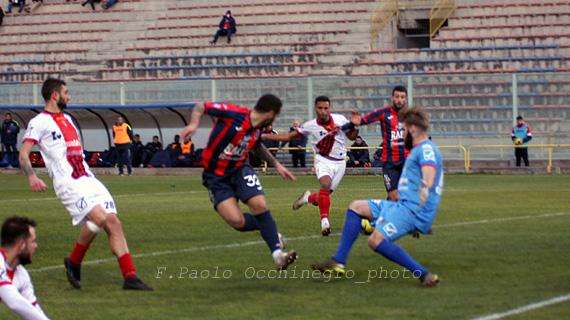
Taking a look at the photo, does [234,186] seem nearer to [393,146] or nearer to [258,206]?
[258,206]

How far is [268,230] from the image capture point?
1297 cm

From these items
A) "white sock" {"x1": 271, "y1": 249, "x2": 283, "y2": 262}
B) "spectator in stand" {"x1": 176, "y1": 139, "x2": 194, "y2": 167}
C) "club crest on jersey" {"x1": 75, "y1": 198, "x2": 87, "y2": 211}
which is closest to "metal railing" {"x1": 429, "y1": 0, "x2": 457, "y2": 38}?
"spectator in stand" {"x1": 176, "y1": 139, "x2": 194, "y2": 167}

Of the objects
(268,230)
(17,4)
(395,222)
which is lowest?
(268,230)

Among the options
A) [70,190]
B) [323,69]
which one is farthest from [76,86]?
[70,190]

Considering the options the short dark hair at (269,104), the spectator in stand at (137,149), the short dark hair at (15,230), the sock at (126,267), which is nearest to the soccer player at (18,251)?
the short dark hair at (15,230)

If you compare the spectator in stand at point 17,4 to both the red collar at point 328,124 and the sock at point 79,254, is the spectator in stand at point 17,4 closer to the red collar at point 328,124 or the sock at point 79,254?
the red collar at point 328,124

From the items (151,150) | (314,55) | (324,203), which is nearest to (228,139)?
(324,203)

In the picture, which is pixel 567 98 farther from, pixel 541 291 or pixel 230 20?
pixel 541 291

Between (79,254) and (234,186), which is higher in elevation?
(234,186)

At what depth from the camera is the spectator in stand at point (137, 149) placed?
40531 mm

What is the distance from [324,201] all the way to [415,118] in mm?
6488

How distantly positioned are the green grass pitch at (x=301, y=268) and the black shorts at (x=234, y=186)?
0.82m

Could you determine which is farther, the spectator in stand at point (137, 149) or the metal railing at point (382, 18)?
the metal railing at point (382, 18)

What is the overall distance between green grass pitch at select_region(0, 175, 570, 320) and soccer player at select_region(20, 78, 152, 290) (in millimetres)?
328
